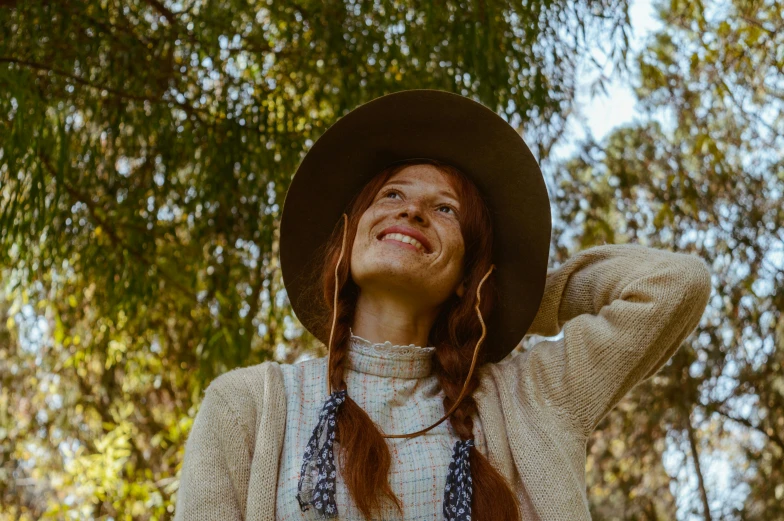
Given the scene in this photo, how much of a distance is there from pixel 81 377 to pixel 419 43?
276 cm

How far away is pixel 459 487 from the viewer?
1.61 meters

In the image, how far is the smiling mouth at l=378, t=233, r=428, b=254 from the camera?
1879mm

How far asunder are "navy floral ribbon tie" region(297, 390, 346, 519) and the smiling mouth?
0.40 m

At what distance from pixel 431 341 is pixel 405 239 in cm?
28

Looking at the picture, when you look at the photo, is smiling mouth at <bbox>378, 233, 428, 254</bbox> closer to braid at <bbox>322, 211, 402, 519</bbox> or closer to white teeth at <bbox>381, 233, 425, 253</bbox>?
white teeth at <bbox>381, 233, 425, 253</bbox>

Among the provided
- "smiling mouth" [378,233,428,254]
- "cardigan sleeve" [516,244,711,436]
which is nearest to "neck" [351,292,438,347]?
"smiling mouth" [378,233,428,254]

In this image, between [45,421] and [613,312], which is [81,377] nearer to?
[45,421]

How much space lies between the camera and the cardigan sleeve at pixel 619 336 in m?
1.75

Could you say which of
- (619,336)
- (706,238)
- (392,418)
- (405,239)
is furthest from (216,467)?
(706,238)

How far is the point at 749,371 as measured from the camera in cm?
460

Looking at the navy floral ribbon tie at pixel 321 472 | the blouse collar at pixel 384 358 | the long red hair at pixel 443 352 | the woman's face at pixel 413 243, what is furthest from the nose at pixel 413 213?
the navy floral ribbon tie at pixel 321 472

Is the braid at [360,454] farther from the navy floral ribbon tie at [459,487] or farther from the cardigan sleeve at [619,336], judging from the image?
the cardigan sleeve at [619,336]

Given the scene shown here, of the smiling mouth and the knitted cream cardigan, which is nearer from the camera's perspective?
the knitted cream cardigan

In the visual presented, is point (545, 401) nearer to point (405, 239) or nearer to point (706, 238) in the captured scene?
point (405, 239)
